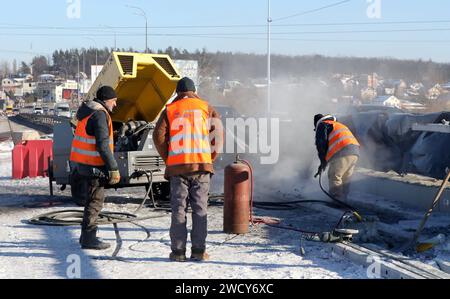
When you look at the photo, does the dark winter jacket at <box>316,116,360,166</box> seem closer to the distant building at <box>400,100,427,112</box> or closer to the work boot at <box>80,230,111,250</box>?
the work boot at <box>80,230,111,250</box>

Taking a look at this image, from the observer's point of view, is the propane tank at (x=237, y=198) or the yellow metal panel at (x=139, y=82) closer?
the propane tank at (x=237, y=198)

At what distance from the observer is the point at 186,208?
6.39 m

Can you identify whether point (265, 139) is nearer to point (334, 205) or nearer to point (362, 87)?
A: point (334, 205)

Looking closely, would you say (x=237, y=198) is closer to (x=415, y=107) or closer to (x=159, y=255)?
(x=159, y=255)

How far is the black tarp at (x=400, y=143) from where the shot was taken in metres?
10.7

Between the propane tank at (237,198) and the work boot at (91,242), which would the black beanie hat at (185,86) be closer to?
the propane tank at (237,198)

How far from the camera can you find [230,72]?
5816 cm

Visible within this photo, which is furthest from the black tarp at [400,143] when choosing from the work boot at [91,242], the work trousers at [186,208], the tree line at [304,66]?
the tree line at [304,66]

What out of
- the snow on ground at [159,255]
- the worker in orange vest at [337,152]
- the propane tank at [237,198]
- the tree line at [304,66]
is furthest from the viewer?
the tree line at [304,66]

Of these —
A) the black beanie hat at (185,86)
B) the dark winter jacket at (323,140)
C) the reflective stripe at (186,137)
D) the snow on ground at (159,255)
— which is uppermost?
the black beanie hat at (185,86)

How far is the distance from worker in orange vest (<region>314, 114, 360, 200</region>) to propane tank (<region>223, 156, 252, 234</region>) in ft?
7.50

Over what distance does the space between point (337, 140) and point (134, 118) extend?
3.99 m

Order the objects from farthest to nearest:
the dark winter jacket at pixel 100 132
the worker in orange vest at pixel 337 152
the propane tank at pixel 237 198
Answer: the worker in orange vest at pixel 337 152 < the propane tank at pixel 237 198 < the dark winter jacket at pixel 100 132
